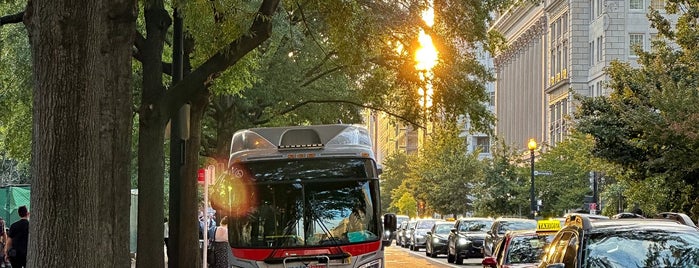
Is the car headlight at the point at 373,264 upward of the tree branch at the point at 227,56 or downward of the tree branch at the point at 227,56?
downward

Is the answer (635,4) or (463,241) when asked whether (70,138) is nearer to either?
(463,241)

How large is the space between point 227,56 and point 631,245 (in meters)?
8.46

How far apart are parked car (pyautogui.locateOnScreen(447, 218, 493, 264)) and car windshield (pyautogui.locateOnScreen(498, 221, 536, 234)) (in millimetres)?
7350

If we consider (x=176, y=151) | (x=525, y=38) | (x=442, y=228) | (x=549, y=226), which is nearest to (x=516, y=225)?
(x=549, y=226)

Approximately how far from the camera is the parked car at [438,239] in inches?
1893

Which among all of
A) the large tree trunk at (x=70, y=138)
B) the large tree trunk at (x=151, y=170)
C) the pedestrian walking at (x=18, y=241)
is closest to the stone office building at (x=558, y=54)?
the large tree trunk at (x=151, y=170)

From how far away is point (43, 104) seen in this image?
9938mm

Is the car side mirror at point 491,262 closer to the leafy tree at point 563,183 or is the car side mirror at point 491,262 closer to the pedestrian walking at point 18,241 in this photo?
the pedestrian walking at point 18,241

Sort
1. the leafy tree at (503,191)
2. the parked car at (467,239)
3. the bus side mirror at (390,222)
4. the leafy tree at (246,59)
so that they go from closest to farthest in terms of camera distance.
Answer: the leafy tree at (246,59) < the bus side mirror at (390,222) < the parked car at (467,239) < the leafy tree at (503,191)

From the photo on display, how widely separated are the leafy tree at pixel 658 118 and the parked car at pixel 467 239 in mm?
8604

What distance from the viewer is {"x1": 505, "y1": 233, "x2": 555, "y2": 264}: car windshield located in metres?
20.7

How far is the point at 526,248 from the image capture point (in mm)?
20938

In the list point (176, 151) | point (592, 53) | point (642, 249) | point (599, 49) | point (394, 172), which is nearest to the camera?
point (642, 249)

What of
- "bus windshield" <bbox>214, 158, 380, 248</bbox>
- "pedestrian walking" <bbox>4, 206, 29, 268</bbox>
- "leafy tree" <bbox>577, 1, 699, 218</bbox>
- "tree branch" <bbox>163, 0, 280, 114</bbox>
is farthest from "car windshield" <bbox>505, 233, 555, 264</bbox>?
"pedestrian walking" <bbox>4, 206, 29, 268</bbox>
